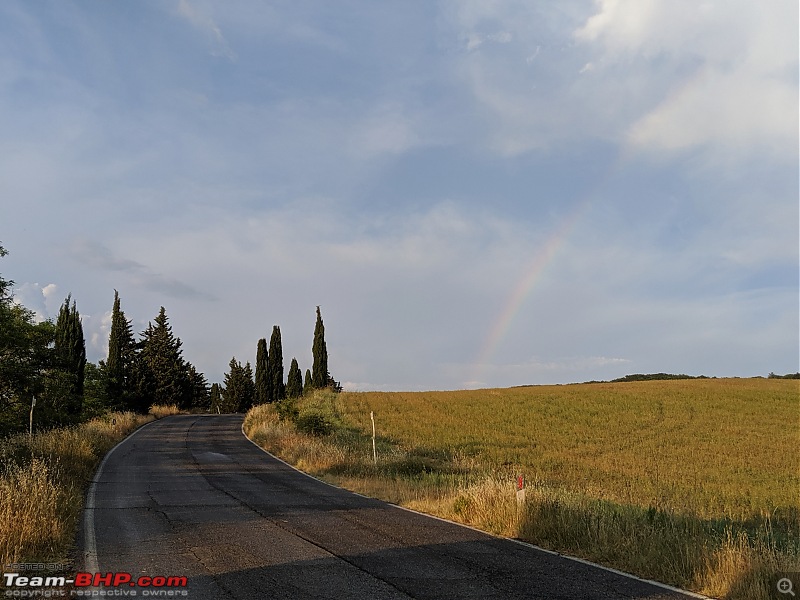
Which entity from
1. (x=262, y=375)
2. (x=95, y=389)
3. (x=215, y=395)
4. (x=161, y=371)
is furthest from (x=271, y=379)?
(x=215, y=395)

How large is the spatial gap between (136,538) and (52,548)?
4.85 feet

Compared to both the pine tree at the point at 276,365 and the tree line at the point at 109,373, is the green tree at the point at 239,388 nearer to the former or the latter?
the tree line at the point at 109,373

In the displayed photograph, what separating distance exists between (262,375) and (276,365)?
2256mm

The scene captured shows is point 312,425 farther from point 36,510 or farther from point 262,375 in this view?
point 262,375

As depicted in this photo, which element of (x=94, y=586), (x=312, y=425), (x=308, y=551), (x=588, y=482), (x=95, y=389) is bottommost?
(x=588, y=482)

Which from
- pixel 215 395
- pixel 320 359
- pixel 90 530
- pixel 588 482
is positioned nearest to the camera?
pixel 90 530

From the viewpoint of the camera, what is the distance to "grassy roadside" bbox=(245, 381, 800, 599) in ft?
26.2

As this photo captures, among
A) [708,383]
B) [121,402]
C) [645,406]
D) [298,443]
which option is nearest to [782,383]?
[708,383]

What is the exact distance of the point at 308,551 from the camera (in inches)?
351

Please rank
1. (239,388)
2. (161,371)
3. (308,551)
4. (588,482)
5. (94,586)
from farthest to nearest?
(239,388) < (161,371) < (588,482) < (308,551) < (94,586)

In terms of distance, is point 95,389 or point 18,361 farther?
point 95,389

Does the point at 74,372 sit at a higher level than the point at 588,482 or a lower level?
higher

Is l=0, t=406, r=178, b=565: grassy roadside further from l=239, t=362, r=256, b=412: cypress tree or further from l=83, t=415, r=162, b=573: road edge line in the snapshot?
l=239, t=362, r=256, b=412: cypress tree

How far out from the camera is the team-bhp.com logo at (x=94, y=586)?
672 cm
